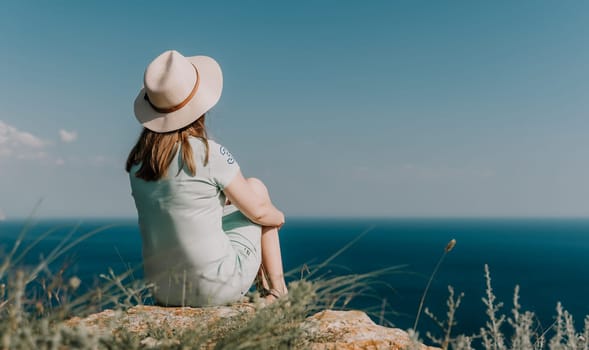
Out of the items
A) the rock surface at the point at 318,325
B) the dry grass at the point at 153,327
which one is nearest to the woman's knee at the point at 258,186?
the rock surface at the point at 318,325

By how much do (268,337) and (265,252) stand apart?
4.30 ft

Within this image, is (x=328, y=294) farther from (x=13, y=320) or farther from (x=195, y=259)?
(x=13, y=320)

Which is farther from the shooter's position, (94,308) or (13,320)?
(94,308)

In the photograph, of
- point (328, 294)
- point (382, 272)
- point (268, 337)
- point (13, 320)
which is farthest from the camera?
point (328, 294)

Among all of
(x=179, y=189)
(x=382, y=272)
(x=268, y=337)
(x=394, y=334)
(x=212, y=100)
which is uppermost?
(x=212, y=100)

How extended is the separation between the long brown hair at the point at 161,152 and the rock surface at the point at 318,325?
76cm

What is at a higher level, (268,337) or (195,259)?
(195,259)

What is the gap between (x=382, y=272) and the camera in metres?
2.17

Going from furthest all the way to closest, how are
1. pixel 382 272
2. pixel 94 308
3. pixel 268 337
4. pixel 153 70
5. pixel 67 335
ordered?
pixel 153 70 → pixel 382 272 → pixel 268 337 → pixel 94 308 → pixel 67 335

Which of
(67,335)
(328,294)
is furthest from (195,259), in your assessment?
(67,335)

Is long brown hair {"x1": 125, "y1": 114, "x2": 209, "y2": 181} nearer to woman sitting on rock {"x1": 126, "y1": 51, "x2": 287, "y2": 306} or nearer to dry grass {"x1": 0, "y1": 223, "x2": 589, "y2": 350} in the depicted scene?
woman sitting on rock {"x1": 126, "y1": 51, "x2": 287, "y2": 306}

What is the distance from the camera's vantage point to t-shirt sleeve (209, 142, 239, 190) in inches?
110

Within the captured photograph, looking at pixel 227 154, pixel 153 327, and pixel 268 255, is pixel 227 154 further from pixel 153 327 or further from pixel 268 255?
pixel 153 327

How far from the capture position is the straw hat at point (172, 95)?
9.39 feet
